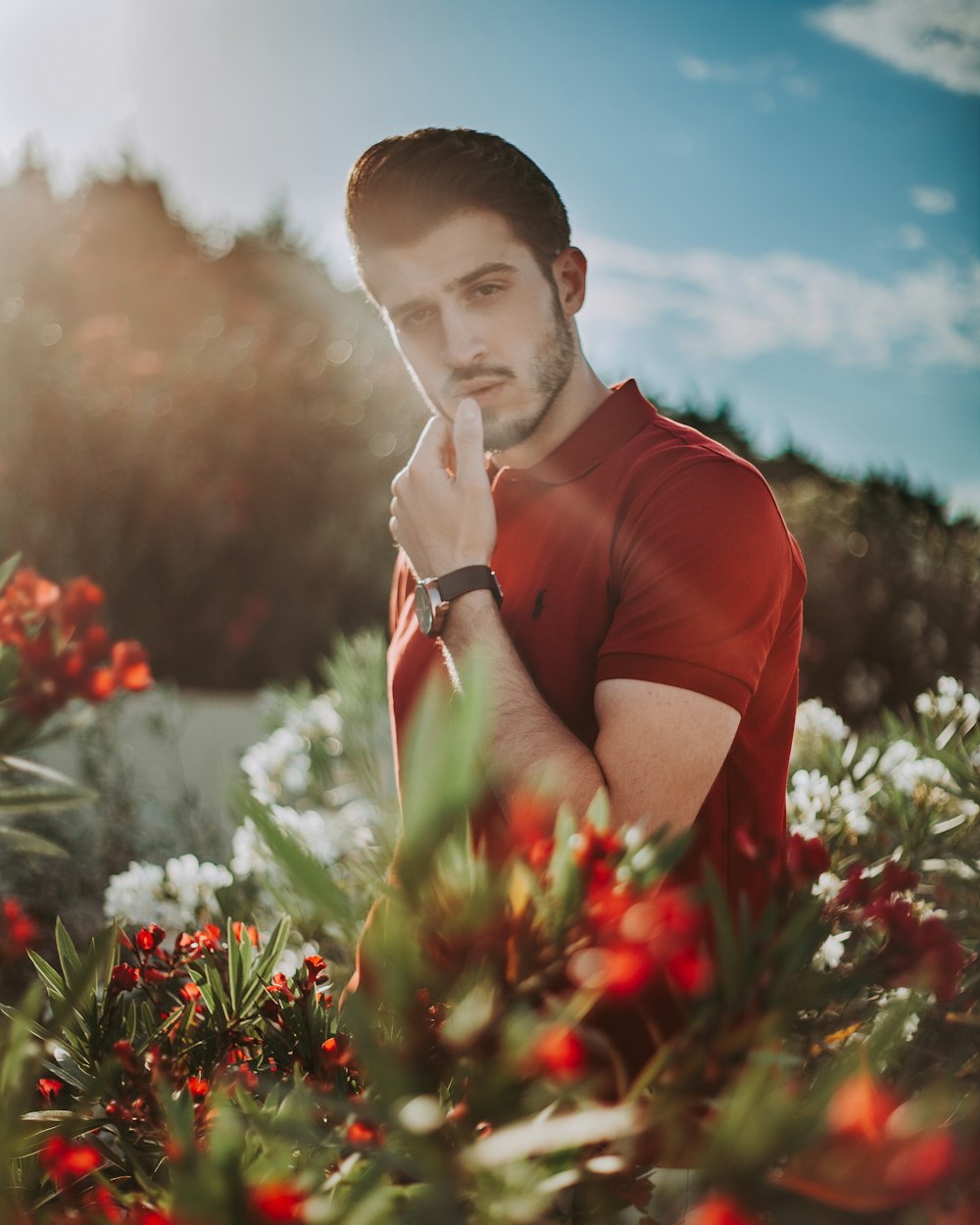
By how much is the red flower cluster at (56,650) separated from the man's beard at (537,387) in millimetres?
857

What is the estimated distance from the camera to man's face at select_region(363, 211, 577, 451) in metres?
1.94

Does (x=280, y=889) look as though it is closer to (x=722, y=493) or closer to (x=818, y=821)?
(x=818, y=821)

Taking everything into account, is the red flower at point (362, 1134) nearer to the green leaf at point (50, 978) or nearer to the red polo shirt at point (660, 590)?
the red polo shirt at point (660, 590)

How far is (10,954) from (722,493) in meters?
1.10

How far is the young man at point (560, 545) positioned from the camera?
4.40 feet

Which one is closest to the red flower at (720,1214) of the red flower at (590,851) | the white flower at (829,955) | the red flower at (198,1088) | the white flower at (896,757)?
the red flower at (590,851)

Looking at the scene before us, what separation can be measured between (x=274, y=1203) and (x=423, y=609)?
1099 millimetres

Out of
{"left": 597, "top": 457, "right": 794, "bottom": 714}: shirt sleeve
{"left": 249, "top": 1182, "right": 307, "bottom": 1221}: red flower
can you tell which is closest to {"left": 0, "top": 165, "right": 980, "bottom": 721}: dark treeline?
{"left": 597, "top": 457, "right": 794, "bottom": 714}: shirt sleeve

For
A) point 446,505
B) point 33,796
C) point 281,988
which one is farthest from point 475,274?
point 281,988

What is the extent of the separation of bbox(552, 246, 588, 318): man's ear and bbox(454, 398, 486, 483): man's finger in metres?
0.41

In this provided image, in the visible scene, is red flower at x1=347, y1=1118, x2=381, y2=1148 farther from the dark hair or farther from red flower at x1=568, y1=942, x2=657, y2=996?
the dark hair

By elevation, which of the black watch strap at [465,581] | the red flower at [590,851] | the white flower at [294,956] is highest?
the black watch strap at [465,581]

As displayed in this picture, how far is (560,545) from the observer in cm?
177

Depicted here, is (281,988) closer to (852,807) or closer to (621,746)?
(621,746)
